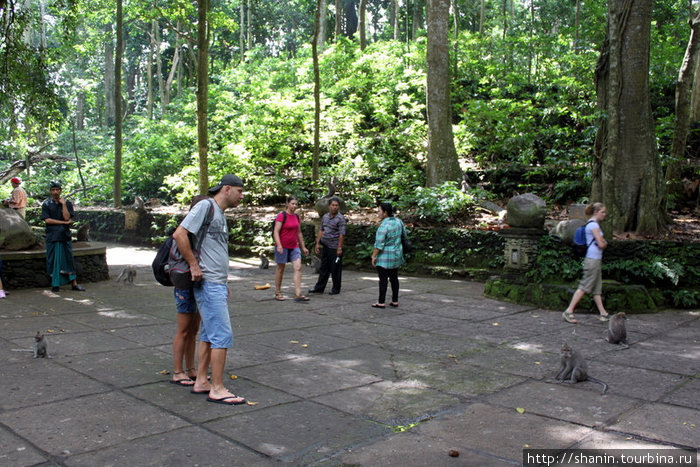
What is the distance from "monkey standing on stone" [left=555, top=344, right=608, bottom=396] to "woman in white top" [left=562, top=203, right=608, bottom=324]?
2875 mm

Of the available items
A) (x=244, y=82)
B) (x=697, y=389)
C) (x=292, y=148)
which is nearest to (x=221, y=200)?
(x=697, y=389)

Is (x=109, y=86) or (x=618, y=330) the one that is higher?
(x=109, y=86)

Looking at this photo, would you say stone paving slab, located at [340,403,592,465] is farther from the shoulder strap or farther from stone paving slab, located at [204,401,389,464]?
the shoulder strap

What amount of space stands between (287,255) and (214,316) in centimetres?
520

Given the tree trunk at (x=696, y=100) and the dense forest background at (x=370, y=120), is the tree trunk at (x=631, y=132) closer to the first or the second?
the dense forest background at (x=370, y=120)

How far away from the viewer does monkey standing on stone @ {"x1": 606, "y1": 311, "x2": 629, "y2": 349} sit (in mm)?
6918

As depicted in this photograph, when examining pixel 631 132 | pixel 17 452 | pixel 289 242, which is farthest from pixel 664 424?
pixel 631 132

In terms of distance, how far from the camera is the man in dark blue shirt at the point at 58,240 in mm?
10008

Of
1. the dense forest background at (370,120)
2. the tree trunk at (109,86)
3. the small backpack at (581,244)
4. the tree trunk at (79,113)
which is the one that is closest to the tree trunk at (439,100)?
the dense forest background at (370,120)

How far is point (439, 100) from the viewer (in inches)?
584

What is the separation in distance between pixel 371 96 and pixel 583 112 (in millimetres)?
7534

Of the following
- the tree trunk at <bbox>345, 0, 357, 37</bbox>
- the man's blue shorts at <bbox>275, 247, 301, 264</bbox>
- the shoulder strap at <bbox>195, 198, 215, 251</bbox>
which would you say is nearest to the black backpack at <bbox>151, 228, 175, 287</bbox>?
the shoulder strap at <bbox>195, 198, 215, 251</bbox>

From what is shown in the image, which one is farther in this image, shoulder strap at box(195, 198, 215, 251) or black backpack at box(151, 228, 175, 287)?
black backpack at box(151, 228, 175, 287)

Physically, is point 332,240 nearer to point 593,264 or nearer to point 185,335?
point 593,264
